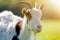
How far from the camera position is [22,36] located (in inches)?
133

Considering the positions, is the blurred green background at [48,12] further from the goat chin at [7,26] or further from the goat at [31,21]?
the goat at [31,21]

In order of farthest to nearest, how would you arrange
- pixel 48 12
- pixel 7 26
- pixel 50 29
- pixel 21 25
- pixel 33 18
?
pixel 48 12, pixel 50 29, pixel 7 26, pixel 21 25, pixel 33 18

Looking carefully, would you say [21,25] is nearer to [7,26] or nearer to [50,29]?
[7,26]

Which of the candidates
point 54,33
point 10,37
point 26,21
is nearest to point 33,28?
point 26,21

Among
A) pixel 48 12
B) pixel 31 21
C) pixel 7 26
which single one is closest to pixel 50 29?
pixel 48 12

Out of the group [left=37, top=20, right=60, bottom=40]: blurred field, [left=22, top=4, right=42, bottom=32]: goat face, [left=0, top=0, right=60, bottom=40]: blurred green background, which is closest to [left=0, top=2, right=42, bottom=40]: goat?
[left=22, top=4, right=42, bottom=32]: goat face

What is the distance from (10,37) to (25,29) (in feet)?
0.73

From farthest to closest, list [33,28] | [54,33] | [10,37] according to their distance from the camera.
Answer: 1. [54,33]
2. [10,37]
3. [33,28]

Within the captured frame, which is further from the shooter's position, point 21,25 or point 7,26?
point 7,26

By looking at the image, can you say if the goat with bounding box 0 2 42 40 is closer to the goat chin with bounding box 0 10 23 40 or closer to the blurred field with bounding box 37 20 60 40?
the goat chin with bounding box 0 10 23 40

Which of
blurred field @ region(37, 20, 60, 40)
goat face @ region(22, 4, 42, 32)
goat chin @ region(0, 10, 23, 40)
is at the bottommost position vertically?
blurred field @ region(37, 20, 60, 40)

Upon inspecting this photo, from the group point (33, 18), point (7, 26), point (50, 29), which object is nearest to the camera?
point (33, 18)

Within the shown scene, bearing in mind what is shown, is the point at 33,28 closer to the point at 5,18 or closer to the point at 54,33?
the point at 5,18

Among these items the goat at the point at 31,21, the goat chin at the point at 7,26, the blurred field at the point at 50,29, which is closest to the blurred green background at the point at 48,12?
the blurred field at the point at 50,29
